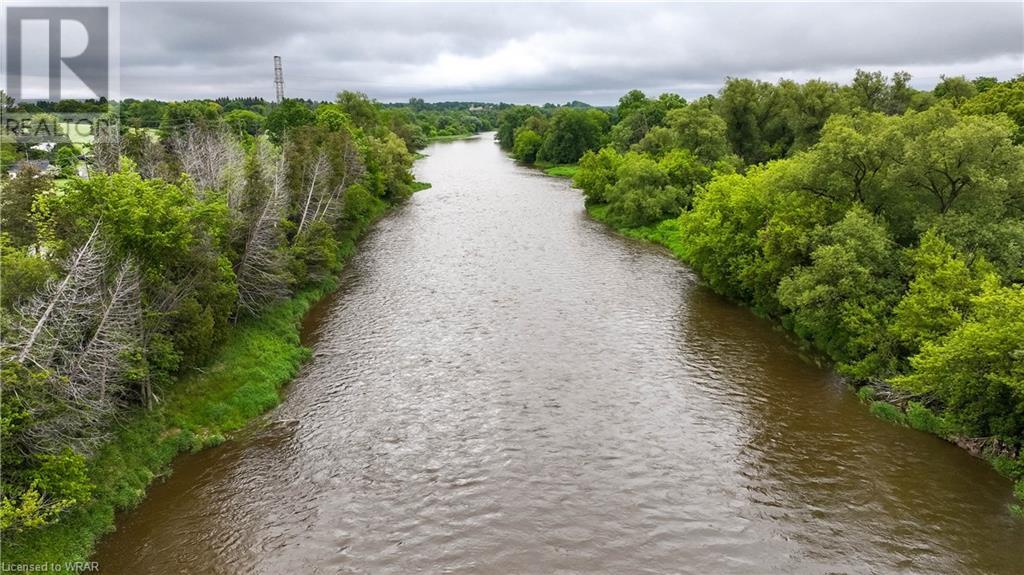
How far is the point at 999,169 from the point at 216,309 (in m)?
37.8

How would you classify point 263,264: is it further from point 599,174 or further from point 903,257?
point 599,174

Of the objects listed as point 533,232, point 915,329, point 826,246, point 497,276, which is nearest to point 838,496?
point 915,329

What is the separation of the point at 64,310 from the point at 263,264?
15.6 metres

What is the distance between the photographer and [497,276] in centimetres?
4659

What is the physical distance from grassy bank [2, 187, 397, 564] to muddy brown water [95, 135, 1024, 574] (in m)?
0.76

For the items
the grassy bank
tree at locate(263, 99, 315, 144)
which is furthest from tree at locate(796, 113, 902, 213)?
tree at locate(263, 99, 315, 144)

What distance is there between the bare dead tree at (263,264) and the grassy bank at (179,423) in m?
1.01

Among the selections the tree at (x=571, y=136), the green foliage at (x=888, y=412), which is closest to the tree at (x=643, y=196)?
the green foliage at (x=888, y=412)

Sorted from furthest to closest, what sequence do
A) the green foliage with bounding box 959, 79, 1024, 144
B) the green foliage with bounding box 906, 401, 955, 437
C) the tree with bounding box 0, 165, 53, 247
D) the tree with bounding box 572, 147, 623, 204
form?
the tree with bounding box 572, 147, 623, 204
the green foliage with bounding box 959, 79, 1024, 144
the tree with bounding box 0, 165, 53, 247
the green foliage with bounding box 906, 401, 955, 437

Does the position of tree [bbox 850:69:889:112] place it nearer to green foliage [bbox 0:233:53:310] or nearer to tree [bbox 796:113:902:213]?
tree [bbox 796:113:902:213]

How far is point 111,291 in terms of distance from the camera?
2114 centimetres

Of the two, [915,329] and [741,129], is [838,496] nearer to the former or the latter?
[915,329]

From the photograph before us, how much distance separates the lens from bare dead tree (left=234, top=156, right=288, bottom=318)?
33.2 m

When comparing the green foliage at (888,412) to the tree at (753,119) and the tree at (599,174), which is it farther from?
the tree at (753,119)
